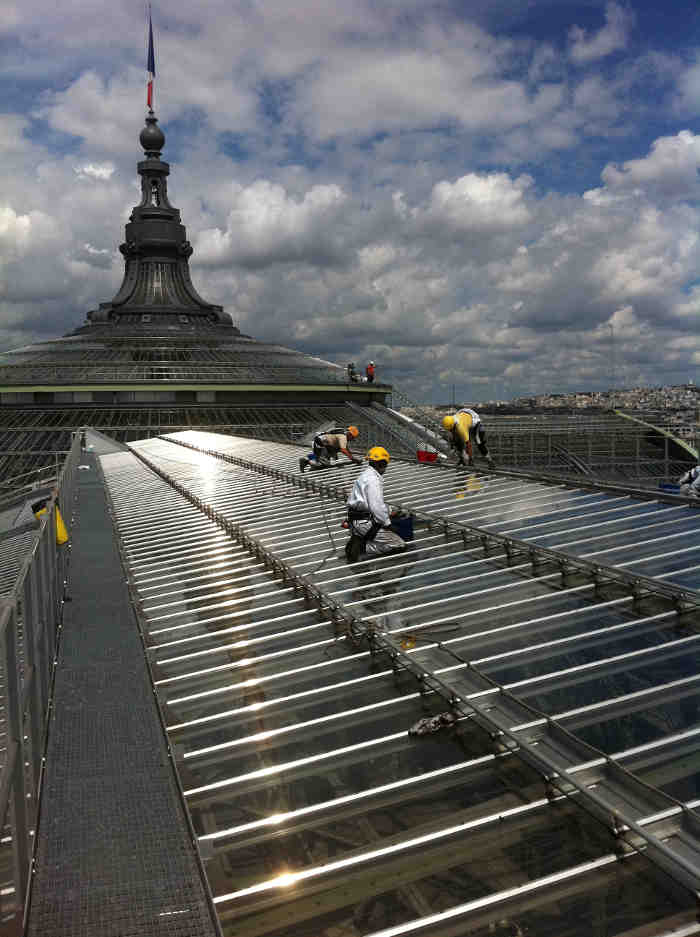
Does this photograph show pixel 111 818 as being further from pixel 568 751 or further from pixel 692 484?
pixel 692 484

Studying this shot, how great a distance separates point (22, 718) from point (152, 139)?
104m

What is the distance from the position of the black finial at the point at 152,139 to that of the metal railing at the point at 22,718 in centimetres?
9998

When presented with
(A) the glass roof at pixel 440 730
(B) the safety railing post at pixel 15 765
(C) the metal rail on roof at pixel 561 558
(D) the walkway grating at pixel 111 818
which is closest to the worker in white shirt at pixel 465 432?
(C) the metal rail on roof at pixel 561 558

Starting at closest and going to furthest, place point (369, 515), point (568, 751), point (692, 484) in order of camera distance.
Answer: point (568, 751)
point (369, 515)
point (692, 484)

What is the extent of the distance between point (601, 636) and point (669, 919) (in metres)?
4.10

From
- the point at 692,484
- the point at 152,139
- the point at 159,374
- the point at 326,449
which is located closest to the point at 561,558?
the point at 692,484

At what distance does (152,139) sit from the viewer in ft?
327

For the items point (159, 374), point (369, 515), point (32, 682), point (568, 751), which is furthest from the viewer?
point (159, 374)

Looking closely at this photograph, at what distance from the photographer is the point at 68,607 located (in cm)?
1108

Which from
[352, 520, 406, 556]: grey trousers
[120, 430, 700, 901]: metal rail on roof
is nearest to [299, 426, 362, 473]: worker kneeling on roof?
[352, 520, 406, 556]: grey trousers

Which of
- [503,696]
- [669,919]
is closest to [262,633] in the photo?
[503,696]

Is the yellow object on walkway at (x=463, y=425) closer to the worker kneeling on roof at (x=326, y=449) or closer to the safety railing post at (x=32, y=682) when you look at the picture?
the worker kneeling on roof at (x=326, y=449)

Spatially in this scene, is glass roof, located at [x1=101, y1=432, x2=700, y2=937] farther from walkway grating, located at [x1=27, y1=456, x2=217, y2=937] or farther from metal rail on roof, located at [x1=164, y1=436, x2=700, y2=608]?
walkway grating, located at [x1=27, y1=456, x2=217, y2=937]

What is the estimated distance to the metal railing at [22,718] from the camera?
4645 millimetres
